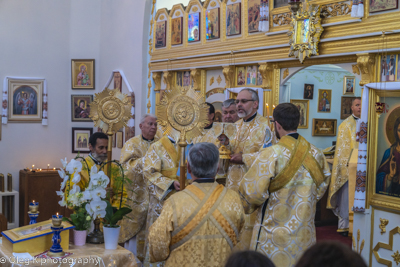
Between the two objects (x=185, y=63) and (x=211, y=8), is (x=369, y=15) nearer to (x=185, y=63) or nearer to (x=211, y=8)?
(x=211, y=8)

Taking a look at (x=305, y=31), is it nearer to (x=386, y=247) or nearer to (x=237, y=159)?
(x=237, y=159)

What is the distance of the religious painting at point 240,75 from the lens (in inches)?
299

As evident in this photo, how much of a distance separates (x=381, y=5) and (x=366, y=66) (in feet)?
2.29

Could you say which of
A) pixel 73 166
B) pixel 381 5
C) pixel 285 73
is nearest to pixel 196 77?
pixel 285 73

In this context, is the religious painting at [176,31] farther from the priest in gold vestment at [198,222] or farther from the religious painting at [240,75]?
the priest in gold vestment at [198,222]

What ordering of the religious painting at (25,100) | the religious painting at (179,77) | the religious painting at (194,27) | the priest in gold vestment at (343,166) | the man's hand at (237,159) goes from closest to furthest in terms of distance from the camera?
the man's hand at (237,159)
the priest in gold vestment at (343,166)
the religious painting at (194,27)
the religious painting at (179,77)
the religious painting at (25,100)

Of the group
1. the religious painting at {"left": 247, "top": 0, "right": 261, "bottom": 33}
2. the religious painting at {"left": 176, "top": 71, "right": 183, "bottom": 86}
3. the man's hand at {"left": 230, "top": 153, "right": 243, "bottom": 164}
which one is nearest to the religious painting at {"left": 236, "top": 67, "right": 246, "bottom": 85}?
the religious painting at {"left": 247, "top": 0, "right": 261, "bottom": 33}

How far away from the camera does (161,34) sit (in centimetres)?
935

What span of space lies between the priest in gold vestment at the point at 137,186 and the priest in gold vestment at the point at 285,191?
230cm

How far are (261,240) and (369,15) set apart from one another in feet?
10.5

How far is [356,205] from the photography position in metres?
5.49

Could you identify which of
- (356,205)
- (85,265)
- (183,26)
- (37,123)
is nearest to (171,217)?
(85,265)

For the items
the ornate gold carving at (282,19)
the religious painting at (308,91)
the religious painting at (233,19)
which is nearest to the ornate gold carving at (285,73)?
the ornate gold carving at (282,19)

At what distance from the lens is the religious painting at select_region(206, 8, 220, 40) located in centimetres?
804
